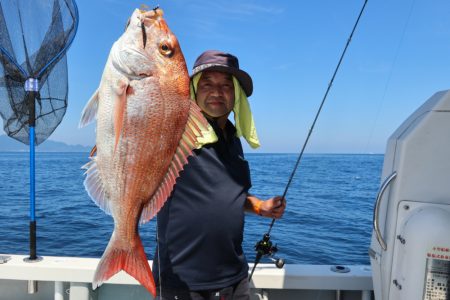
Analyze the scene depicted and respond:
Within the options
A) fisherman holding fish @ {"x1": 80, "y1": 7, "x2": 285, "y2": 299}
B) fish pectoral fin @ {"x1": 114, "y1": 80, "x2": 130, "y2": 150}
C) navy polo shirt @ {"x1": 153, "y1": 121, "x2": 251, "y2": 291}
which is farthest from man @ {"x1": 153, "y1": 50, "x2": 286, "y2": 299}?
fish pectoral fin @ {"x1": 114, "y1": 80, "x2": 130, "y2": 150}

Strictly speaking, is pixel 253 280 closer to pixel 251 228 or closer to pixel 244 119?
pixel 244 119

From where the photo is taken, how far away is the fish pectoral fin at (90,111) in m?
1.71

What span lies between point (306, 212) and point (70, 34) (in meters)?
10.7

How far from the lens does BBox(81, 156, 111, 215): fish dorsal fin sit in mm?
1738

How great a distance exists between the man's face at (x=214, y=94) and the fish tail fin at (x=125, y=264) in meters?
1.00

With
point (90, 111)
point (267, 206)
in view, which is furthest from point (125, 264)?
point (267, 206)

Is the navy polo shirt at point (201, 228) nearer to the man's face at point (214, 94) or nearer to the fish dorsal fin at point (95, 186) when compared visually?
the man's face at point (214, 94)

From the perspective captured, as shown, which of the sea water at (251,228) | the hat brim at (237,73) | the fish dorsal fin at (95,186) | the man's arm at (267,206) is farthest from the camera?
the sea water at (251,228)

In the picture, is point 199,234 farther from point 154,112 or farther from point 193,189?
point 154,112

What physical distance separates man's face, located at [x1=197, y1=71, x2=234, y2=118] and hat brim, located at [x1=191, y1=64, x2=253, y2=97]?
7 centimetres

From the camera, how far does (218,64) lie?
2.40 metres

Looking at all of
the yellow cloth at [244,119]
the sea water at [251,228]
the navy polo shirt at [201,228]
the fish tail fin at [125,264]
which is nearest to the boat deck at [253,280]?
the navy polo shirt at [201,228]

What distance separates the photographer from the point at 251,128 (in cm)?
278

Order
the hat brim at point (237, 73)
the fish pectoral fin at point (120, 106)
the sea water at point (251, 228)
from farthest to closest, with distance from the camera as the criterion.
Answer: the sea water at point (251, 228), the hat brim at point (237, 73), the fish pectoral fin at point (120, 106)
